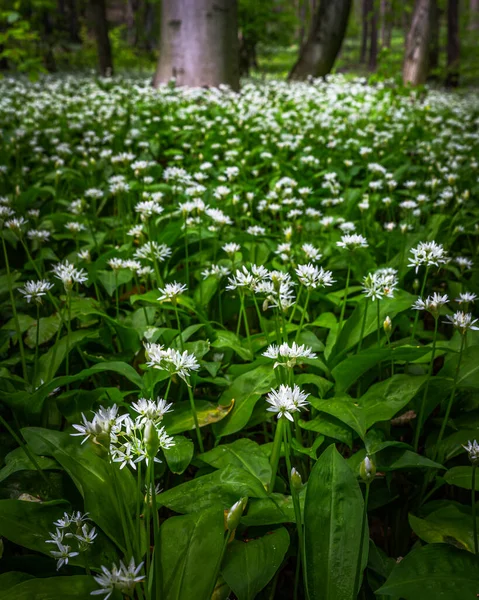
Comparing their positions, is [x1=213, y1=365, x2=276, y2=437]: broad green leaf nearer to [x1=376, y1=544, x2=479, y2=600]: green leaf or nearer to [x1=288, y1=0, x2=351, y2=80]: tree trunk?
[x1=376, y1=544, x2=479, y2=600]: green leaf

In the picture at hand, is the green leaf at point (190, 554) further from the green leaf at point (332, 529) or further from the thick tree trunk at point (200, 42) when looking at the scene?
the thick tree trunk at point (200, 42)

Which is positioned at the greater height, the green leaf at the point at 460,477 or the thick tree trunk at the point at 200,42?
the thick tree trunk at the point at 200,42

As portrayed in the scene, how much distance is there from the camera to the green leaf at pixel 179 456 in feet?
4.16

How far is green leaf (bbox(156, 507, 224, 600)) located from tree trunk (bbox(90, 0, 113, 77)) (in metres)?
12.1

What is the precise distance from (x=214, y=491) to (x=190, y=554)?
0.21 m

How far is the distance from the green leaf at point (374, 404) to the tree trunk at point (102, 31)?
464 inches

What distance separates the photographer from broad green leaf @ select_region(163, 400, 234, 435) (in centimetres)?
144

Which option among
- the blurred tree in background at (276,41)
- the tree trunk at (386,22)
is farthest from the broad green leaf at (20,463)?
the tree trunk at (386,22)

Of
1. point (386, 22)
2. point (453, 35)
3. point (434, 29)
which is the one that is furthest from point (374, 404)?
point (453, 35)

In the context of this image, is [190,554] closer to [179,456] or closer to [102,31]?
[179,456]

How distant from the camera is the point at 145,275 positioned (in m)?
2.15

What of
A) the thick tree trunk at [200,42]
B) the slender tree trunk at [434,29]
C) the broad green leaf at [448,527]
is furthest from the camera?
the slender tree trunk at [434,29]

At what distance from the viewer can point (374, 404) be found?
1388mm

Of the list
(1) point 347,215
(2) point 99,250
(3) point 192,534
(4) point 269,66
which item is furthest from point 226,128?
(4) point 269,66
